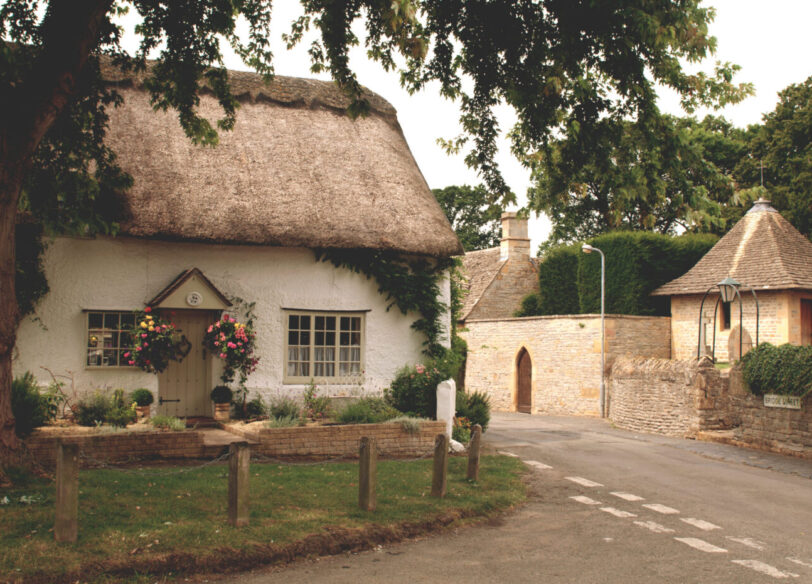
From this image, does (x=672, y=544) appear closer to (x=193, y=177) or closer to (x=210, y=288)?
(x=210, y=288)

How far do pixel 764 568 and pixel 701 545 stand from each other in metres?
0.83

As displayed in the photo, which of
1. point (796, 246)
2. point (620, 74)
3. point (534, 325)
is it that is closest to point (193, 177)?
point (620, 74)

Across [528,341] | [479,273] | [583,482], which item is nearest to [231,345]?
[583,482]

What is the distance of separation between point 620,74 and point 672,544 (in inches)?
233

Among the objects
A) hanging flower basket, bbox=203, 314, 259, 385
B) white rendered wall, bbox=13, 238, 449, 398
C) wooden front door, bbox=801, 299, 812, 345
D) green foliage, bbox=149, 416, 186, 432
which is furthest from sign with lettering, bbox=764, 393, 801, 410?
green foliage, bbox=149, 416, 186, 432

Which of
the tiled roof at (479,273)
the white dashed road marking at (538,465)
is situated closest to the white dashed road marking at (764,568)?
the white dashed road marking at (538,465)

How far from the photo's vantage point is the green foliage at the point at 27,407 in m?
10.7

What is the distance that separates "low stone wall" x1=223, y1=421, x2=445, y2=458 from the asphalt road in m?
2.07

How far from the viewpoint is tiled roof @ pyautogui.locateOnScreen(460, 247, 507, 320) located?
34.3 meters

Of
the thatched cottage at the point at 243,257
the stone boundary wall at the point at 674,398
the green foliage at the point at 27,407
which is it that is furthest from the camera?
the stone boundary wall at the point at 674,398

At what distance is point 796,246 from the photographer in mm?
25344

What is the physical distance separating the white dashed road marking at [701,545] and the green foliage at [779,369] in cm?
851

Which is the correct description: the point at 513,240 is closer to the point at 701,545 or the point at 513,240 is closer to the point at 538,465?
the point at 538,465

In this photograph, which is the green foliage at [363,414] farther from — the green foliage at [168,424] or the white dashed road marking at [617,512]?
the white dashed road marking at [617,512]
